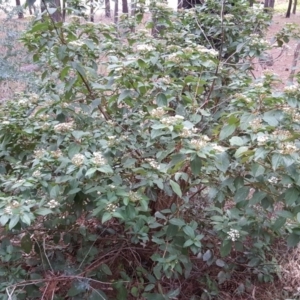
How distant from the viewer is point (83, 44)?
1808 millimetres

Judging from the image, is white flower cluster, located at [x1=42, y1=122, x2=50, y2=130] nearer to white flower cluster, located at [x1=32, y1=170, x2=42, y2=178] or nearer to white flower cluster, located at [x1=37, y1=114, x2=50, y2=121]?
white flower cluster, located at [x1=37, y1=114, x2=50, y2=121]

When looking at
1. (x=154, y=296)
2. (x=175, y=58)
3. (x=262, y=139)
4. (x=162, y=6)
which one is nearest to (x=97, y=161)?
(x=262, y=139)

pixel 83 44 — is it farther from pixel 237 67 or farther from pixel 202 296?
pixel 202 296

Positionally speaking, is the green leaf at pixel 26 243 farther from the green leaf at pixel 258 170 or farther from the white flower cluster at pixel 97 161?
the green leaf at pixel 258 170

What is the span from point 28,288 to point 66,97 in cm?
93

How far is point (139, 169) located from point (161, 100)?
0.35 metres

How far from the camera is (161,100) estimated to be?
5.88 feet

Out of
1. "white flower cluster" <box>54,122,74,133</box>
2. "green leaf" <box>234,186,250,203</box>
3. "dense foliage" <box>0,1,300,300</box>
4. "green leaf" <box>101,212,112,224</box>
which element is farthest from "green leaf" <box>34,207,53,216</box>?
"green leaf" <box>234,186,250,203</box>

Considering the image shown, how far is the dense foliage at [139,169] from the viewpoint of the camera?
59.1 inches

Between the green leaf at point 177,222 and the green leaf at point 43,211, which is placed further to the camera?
the green leaf at point 177,222

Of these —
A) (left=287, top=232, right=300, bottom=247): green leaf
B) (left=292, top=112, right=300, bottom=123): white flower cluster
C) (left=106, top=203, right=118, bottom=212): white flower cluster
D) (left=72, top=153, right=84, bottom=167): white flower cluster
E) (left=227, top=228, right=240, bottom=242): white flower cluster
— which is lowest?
(left=227, top=228, right=240, bottom=242): white flower cluster

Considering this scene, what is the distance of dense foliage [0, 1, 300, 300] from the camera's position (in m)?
1.50

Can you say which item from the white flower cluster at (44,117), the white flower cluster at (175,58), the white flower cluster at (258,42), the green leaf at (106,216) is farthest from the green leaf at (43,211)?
the white flower cluster at (258,42)

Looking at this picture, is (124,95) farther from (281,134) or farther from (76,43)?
(281,134)
